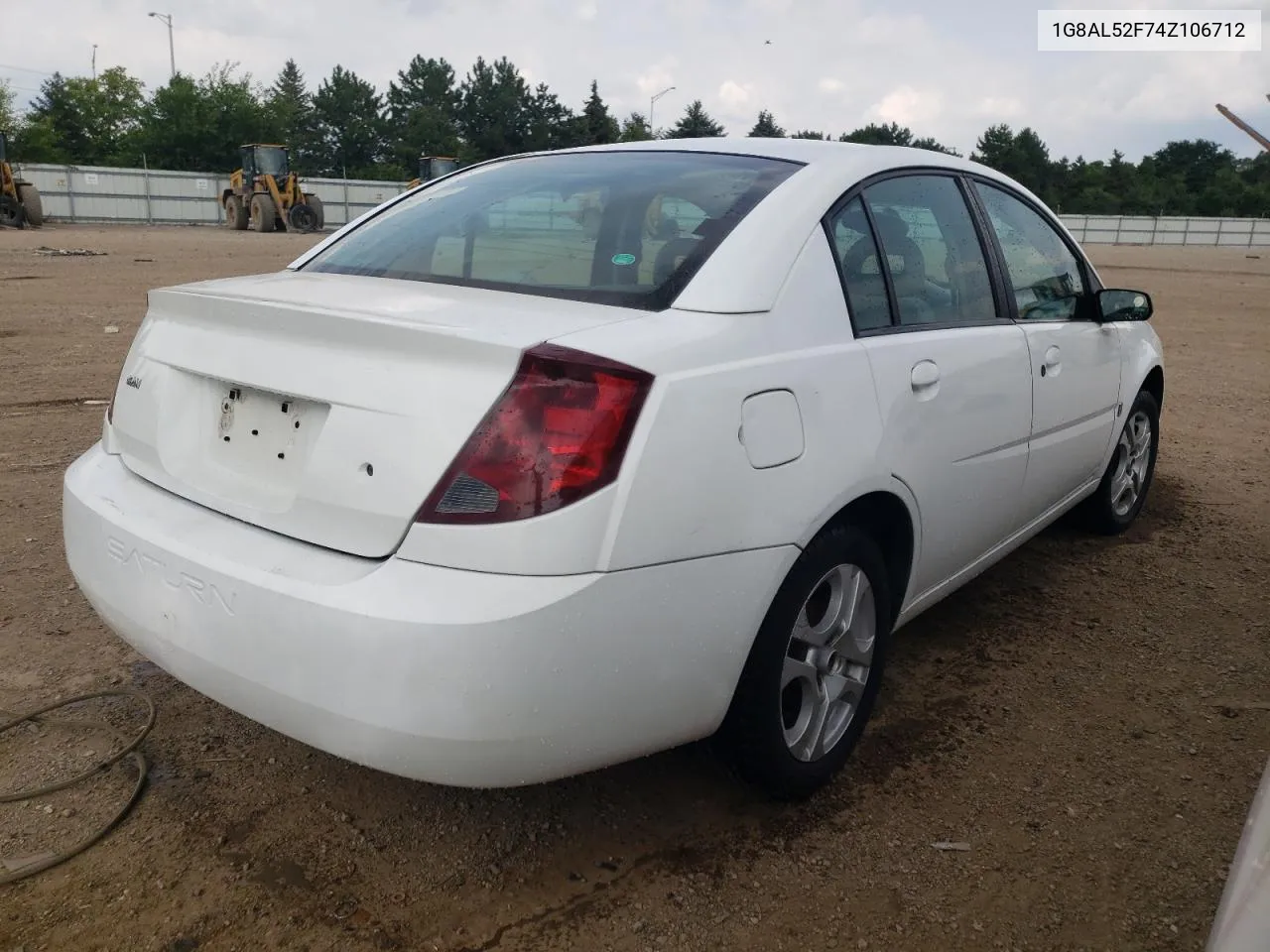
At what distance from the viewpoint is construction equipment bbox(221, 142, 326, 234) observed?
101 feet

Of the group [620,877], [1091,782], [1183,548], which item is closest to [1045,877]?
[1091,782]

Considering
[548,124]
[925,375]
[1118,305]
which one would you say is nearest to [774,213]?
[925,375]

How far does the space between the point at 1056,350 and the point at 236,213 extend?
33.3 meters

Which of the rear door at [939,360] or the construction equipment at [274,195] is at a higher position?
the construction equipment at [274,195]

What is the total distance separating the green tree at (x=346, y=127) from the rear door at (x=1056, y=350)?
270 feet

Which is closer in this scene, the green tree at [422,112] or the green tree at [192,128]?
the green tree at [192,128]

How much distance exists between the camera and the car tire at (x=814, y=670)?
7.29ft

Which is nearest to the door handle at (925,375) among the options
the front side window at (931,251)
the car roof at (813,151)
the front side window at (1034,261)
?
the front side window at (931,251)

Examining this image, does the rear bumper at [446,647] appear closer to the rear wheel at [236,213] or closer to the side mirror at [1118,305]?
the side mirror at [1118,305]

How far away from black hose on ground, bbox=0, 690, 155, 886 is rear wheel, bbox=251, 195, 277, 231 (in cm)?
3060

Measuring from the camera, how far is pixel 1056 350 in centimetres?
344

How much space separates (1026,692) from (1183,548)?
6.01 ft

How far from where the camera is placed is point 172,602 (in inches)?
82.3

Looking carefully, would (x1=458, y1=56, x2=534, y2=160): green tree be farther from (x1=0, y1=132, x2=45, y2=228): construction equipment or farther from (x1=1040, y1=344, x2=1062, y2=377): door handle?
(x1=1040, y1=344, x2=1062, y2=377): door handle
